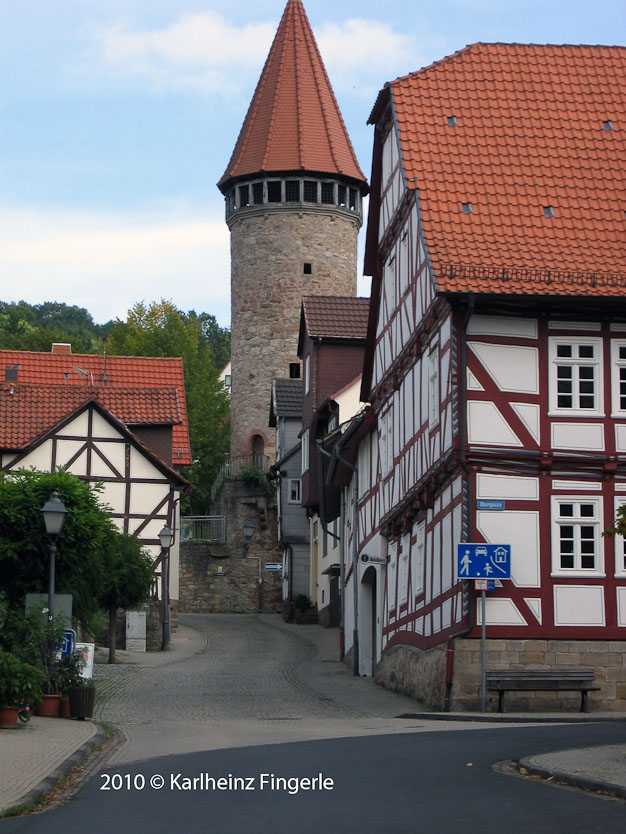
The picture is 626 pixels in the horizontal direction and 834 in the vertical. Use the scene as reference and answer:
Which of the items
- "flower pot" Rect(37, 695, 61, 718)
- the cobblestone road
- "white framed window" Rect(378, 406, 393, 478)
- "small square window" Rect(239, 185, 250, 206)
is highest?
"small square window" Rect(239, 185, 250, 206)

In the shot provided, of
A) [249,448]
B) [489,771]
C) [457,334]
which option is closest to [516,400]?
[457,334]

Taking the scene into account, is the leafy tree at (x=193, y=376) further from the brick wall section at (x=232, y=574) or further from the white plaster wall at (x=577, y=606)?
the white plaster wall at (x=577, y=606)

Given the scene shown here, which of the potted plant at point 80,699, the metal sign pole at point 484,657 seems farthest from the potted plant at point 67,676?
the metal sign pole at point 484,657

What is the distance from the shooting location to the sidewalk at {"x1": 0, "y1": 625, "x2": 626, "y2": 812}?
11587 mm

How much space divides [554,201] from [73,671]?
10766 millimetres

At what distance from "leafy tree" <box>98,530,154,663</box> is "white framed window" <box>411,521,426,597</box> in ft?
30.0

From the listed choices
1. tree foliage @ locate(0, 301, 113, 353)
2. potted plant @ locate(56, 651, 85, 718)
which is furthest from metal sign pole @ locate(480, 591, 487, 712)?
tree foliage @ locate(0, 301, 113, 353)

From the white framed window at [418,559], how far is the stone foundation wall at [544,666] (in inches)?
147

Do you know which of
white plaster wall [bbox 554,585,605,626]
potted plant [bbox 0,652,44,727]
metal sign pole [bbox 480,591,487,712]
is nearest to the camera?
potted plant [bbox 0,652,44,727]

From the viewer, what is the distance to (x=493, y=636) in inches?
850

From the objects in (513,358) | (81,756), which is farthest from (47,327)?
(81,756)

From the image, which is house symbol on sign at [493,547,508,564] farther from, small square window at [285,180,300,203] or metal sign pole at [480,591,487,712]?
small square window at [285,180,300,203]

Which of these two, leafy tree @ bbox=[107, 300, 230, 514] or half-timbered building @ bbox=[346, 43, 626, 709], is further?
leafy tree @ bbox=[107, 300, 230, 514]

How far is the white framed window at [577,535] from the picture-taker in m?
22.1
